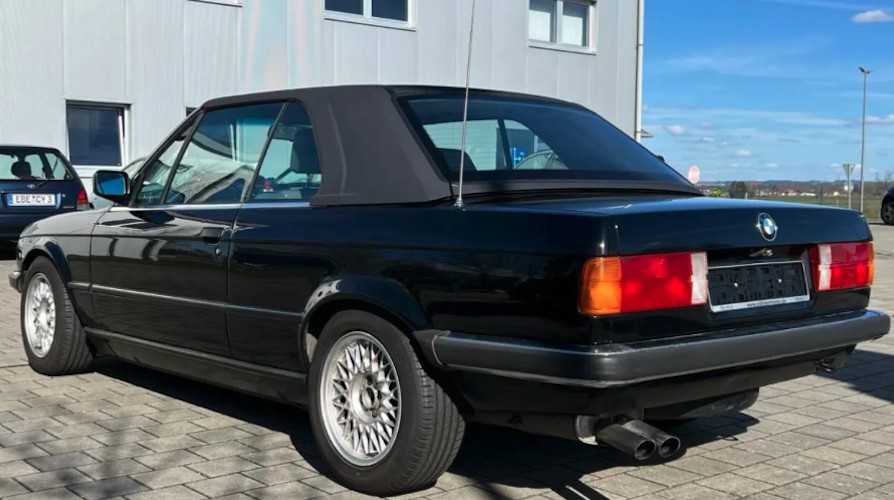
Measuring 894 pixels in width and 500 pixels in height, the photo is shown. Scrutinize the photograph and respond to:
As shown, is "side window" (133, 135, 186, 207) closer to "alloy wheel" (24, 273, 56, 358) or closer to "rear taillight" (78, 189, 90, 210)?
"alloy wheel" (24, 273, 56, 358)

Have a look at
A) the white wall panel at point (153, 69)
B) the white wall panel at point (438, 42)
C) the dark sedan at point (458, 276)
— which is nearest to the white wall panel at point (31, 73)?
the white wall panel at point (153, 69)

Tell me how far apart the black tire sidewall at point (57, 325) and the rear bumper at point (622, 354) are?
305 cm

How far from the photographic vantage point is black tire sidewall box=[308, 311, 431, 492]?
356 cm

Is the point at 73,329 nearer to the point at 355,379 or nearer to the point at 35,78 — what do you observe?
the point at 355,379

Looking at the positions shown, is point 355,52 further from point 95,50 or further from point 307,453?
point 307,453

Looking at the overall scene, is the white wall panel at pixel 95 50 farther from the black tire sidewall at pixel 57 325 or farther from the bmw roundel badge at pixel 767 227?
the bmw roundel badge at pixel 767 227

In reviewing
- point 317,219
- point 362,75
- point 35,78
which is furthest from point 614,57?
point 317,219

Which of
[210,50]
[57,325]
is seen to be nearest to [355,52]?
[210,50]

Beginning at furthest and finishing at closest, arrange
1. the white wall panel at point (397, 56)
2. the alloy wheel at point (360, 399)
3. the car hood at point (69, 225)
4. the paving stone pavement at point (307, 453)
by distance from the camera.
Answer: the white wall panel at point (397, 56), the car hood at point (69, 225), the paving stone pavement at point (307, 453), the alloy wheel at point (360, 399)

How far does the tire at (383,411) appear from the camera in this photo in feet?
11.7

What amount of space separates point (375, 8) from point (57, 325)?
555 inches

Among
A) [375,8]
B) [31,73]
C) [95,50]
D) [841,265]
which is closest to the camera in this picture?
→ [841,265]

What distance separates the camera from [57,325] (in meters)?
5.80

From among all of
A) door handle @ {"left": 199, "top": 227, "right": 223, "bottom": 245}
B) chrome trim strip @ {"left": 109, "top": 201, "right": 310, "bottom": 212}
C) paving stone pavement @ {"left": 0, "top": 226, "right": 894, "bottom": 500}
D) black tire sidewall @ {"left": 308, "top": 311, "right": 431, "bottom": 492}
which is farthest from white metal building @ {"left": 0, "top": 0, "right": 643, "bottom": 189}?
black tire sidewall @ {"left": 308, "top": 311, "right": 431, "bottom": 492}
